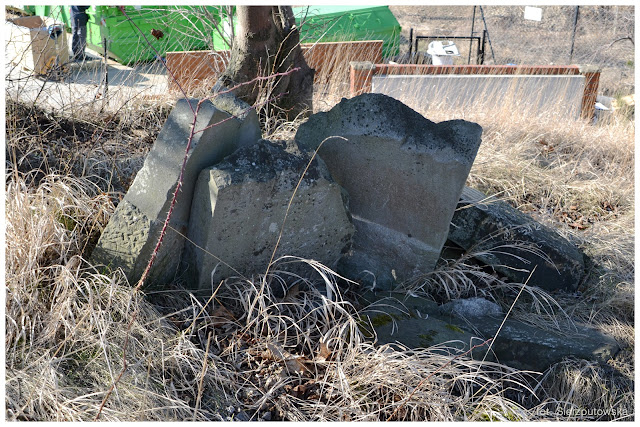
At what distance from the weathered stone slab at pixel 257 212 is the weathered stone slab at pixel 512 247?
0.89 meters

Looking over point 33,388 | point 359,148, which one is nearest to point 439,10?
point 359,148

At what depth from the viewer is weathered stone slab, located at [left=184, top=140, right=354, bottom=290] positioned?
8.57 ft

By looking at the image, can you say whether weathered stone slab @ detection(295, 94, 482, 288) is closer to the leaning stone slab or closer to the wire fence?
the leaning stone slab

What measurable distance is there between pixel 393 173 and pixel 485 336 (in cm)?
92

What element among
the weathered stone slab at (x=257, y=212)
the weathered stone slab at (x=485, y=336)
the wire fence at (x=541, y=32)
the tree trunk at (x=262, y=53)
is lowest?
the wire fence at (x=541, y=32)

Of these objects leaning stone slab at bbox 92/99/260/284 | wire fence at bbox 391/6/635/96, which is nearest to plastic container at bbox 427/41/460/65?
wire fence at bbox 391/6/635/96

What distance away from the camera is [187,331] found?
251 cm

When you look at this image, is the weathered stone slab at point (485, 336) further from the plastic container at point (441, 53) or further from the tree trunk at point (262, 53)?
the plastic container at point (441, 53)

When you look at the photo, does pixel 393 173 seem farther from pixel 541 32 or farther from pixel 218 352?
pixel 541 32

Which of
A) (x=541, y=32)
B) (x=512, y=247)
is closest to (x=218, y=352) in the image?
(x=512, y=247)

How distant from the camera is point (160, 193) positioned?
2.61 m

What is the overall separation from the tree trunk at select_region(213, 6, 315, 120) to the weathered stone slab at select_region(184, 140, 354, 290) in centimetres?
183

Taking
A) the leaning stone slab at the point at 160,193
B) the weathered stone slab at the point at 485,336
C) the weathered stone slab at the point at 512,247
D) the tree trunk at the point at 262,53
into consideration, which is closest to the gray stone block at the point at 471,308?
the weathered stone slab at the point at 485,336

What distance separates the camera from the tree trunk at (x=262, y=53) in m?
4.52
